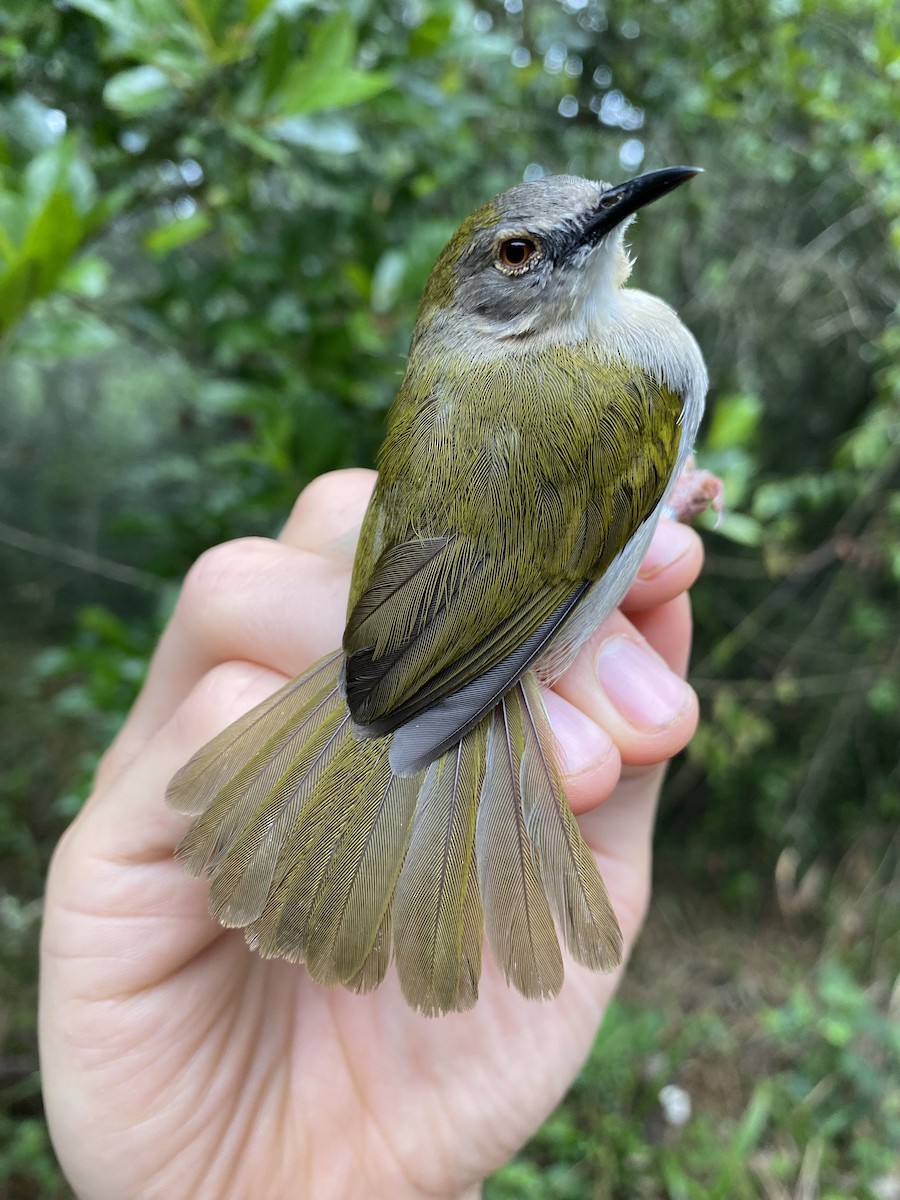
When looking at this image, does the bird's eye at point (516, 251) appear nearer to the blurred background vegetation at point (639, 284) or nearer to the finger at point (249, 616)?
the blurred background vegetation at point (639, 284)

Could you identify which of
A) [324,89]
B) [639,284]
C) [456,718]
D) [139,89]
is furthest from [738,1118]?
[139,89]

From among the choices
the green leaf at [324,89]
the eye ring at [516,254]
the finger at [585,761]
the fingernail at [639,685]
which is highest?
the green leaf at [324,89]

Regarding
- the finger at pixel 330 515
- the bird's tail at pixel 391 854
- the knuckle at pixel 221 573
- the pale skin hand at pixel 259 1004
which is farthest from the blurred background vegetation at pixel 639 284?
the bird's tail at pixel 391 854

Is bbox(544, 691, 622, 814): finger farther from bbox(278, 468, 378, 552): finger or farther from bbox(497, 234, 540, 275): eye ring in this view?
bbox(497, 234, 540, 275): eye ring

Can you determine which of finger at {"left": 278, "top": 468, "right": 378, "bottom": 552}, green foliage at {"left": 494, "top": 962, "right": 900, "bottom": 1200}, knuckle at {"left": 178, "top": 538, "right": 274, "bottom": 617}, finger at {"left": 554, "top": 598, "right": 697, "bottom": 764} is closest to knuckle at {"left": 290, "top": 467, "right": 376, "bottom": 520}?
finger at {"left": 278, "top": 468, "right": 378, "bottom": 552}

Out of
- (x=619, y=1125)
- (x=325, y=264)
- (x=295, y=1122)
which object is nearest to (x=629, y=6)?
(x=325, y=264)

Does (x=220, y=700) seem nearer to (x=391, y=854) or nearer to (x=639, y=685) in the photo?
(x=391, y=854)
